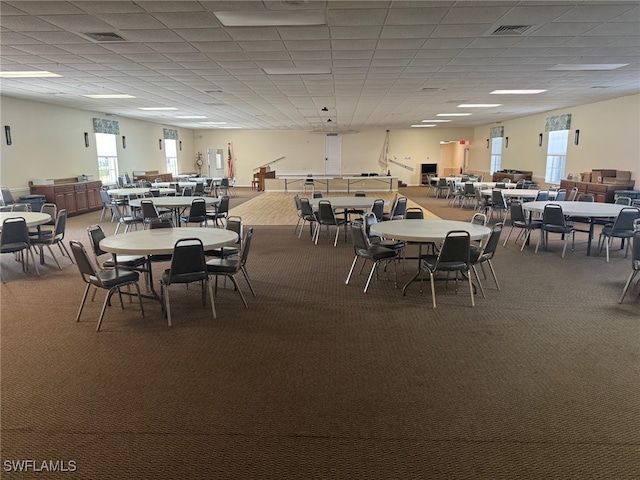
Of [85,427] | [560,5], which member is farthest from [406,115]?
[85,427]

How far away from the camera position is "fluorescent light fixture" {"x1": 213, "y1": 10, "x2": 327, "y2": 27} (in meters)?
4.32

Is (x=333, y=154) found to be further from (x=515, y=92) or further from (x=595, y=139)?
(x=515, y=92)

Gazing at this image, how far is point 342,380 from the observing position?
317 cm

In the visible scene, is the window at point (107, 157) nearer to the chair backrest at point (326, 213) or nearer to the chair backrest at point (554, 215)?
the chair backrest at point (326, 213)

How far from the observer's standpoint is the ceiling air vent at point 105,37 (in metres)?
5.07

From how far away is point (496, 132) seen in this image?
62.0 feet

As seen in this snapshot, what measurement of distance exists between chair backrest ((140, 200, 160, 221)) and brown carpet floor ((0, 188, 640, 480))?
287cm

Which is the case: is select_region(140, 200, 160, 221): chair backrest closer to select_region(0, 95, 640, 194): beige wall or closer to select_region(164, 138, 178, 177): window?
select_region(0, 95, 640, 194): beige wall

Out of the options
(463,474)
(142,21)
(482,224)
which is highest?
(142,21)

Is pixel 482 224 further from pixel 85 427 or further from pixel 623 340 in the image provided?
pixel 85 427

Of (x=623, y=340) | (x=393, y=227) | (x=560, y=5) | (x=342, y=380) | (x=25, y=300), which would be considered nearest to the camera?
(x=342, y=380)

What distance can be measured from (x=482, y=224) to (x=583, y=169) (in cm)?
838

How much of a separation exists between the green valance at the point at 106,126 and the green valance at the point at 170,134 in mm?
4301
